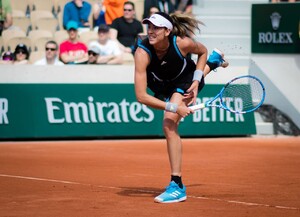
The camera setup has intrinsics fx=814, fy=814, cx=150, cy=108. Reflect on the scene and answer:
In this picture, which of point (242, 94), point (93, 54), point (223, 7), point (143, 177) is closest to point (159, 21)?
point (242, 94)

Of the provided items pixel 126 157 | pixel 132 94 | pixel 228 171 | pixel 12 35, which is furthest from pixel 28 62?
pixel 228 171

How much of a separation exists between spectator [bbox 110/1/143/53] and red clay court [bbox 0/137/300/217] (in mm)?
2761

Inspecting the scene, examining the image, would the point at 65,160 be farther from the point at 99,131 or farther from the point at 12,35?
the point at 12,35

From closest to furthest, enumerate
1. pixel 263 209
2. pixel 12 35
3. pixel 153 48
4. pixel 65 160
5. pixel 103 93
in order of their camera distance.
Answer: pixel 263 209, pixel 153 48, pixel 65 160, pixel 103 93, pixel 12 35

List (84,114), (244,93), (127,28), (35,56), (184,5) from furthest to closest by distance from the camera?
(184,5) → (127,28) → (35,56) → (84,114) → (244,93)

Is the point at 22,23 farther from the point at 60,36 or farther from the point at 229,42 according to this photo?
the point at 229,42

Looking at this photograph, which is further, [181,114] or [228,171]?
[228,171]

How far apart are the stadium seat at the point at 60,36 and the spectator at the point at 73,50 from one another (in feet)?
2.42

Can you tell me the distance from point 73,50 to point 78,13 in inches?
62.8

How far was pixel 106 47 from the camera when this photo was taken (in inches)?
655

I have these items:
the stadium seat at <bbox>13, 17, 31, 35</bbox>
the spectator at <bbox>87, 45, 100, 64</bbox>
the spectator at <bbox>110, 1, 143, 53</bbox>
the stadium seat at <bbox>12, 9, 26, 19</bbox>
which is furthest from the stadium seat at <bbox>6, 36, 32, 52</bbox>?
the spectator at <bbox>110, 1, 143, 53</bbox>

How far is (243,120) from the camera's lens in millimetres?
16469

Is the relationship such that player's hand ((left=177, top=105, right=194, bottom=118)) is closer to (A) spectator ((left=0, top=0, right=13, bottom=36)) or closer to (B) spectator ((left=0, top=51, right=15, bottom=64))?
(B) spectator ((left=0, top=51, right=15, bottom=64))

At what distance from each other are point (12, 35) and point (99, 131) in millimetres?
3183
